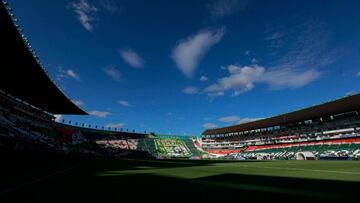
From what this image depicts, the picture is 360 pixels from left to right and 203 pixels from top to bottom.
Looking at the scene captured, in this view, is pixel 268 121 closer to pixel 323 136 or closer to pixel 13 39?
pixel 323 136

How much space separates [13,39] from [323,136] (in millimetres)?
72576

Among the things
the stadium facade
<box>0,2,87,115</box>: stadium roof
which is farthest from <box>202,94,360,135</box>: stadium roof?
<box>0,2,87,115</box>: stadium roof

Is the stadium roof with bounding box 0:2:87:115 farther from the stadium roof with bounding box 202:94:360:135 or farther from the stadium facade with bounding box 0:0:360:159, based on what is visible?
the stadium roof with bounding box 202:94:360:135

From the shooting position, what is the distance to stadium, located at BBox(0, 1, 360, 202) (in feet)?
25.1

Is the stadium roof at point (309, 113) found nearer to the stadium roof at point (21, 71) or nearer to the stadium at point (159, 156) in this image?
the stadium at point (159, 156)

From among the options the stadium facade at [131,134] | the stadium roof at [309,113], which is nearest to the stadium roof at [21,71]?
the stadium facade at [131,134]

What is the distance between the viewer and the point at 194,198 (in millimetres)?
6496

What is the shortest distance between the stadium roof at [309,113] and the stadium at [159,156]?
0.83ft

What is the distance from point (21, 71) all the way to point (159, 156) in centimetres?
5853

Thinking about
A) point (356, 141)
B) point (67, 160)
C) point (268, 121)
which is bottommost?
point (67, 160)

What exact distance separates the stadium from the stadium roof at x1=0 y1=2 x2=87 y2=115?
93 millimetres

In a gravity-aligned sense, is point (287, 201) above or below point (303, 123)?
below

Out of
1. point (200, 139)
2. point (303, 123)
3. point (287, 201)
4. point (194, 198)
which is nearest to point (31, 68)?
point (194, 198)

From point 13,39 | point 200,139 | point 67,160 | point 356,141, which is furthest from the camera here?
point 200,139
